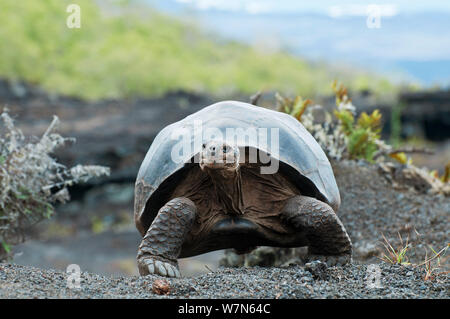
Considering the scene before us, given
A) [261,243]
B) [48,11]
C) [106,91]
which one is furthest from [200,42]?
[261,243]

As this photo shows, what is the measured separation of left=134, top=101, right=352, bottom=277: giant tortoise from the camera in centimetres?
352

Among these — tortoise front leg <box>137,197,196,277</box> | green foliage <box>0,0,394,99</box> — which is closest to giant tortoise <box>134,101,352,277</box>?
tortoise front leg <box>137,197,196,277</box>

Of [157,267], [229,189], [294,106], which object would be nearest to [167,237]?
[157,267]

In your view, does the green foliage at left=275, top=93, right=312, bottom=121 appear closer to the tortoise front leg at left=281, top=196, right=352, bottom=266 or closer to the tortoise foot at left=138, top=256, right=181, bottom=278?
the tortoise front leg at left=281, top=196, right=352, bottom=266

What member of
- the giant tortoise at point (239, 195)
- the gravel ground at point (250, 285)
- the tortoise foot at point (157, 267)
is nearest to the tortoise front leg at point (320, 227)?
the giant tortoise at point (239, 195)

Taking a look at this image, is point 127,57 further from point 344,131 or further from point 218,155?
point 218,155

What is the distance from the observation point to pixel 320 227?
11.7ft

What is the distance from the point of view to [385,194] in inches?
217

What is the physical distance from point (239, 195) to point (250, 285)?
3.08 ft

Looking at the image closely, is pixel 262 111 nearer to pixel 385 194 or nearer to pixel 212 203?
pixel 212 203

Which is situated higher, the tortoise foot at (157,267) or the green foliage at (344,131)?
the green foliage at (344,131)

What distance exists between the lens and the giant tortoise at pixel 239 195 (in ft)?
11.5

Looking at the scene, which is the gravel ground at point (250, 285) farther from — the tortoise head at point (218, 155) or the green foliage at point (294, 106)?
the green foliage at point (294, 106)
